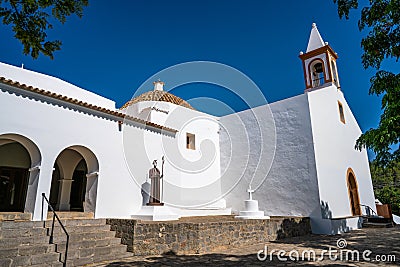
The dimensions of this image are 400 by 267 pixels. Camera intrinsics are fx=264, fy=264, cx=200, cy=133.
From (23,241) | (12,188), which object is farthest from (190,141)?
(23,241)

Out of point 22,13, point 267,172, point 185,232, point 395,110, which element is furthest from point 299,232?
point 22,13

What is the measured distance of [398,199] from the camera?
621 inches

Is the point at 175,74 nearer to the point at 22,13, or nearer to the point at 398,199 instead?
the point at 22,13

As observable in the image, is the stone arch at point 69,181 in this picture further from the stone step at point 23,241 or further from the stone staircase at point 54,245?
the stone step at point 23,241

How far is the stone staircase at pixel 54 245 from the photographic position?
4770 millimetres

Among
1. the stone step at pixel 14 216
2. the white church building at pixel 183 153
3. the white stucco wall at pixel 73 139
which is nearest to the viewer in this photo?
the stone step at pixel 14 216

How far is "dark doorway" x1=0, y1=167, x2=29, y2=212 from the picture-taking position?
816 centimetres

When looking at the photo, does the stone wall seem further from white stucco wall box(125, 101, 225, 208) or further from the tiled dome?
the tiled dome

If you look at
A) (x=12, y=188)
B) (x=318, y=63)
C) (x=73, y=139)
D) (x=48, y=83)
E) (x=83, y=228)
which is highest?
Result: (x=318, y=63)

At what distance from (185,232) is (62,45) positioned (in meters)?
4.74

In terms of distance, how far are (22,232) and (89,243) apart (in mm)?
1300

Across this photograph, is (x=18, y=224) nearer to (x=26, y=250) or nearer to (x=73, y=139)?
(x=26, y=250)

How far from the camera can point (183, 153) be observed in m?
11.2

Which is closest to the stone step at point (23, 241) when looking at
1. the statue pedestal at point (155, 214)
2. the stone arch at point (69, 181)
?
the statue pedestal at point (155, 214)
